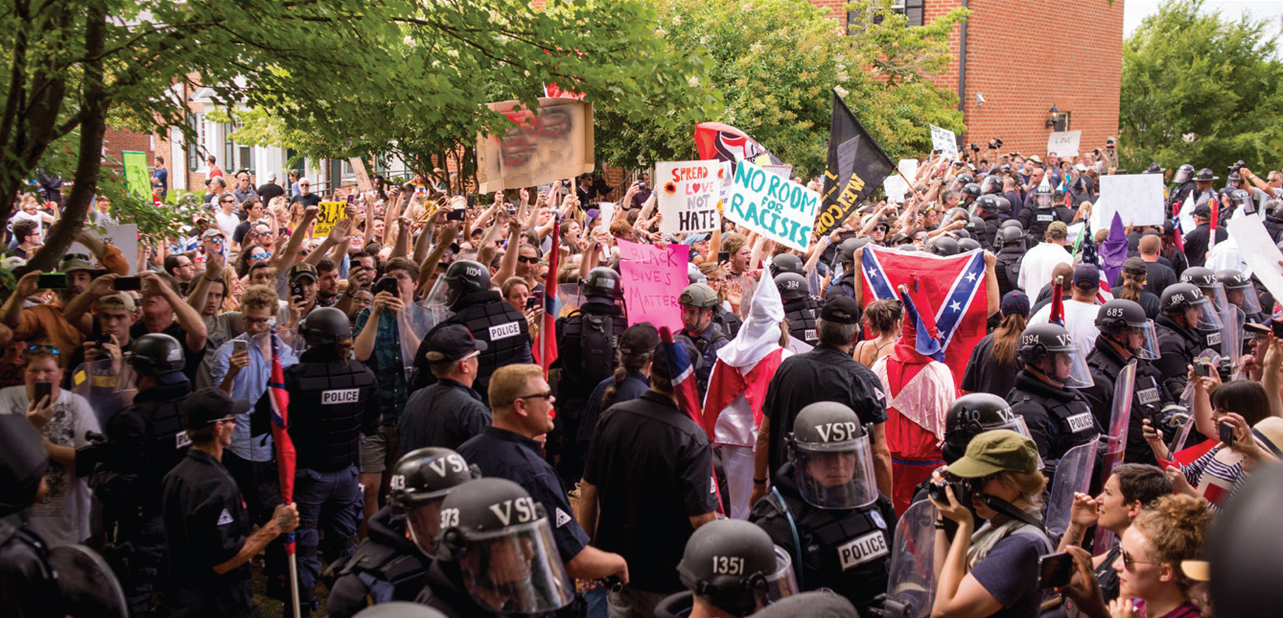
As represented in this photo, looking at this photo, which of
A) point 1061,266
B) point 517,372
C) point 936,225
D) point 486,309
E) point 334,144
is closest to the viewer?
point 517,372

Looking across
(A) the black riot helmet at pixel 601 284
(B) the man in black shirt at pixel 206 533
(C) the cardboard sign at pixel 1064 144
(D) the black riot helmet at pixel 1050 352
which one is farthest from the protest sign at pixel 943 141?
(B) the man in black shirt at pixel 206 533

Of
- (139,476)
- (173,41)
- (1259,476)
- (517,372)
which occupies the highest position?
(173,41)

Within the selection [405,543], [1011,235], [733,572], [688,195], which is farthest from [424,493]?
[1011,235]

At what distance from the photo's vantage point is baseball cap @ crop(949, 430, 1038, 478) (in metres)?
3.76

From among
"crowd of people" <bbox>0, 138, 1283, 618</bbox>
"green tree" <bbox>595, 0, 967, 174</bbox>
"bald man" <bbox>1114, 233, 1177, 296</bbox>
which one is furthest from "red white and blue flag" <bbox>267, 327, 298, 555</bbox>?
"green tree" <bbox>595, 0, 967, 174</bbox>

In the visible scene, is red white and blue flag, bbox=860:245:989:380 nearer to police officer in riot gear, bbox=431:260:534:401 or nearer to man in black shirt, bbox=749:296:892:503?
man in black shirt, bbox=749:296:892:503

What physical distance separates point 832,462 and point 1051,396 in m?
2.12

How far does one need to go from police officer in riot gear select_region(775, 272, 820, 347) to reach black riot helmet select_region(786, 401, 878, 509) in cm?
386

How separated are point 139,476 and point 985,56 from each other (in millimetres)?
27776

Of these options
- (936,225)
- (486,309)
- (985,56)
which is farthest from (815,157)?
(486,309)

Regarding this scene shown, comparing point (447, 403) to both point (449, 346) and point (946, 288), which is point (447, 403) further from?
point (946, 288)

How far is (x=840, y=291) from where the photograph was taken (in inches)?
349

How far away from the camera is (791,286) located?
26.5 ft

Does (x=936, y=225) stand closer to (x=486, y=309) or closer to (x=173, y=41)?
(x=486, y=309)
